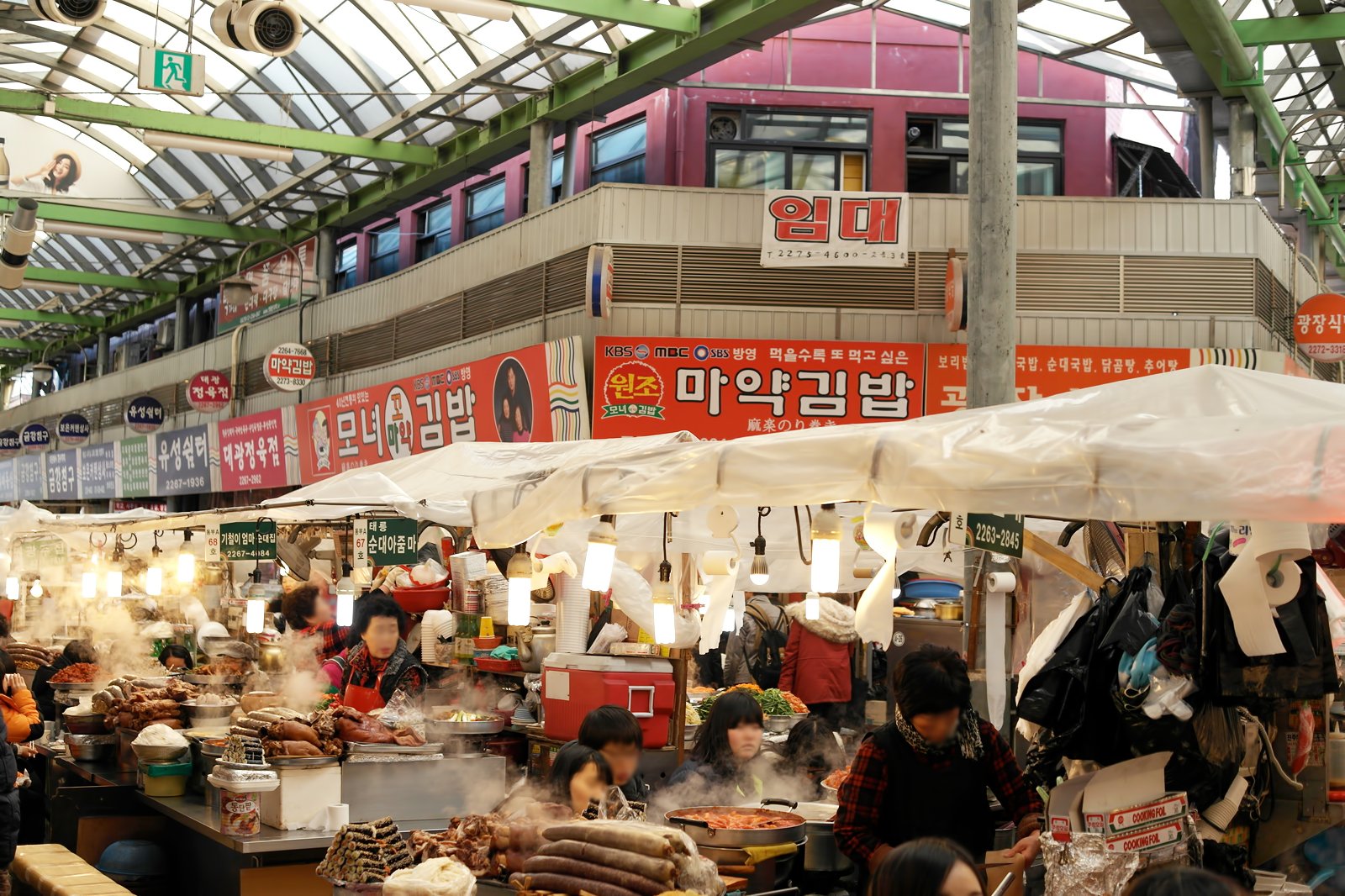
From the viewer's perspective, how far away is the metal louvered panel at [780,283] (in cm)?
1395

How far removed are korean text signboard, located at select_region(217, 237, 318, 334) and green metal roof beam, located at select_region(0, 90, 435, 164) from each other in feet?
14.9

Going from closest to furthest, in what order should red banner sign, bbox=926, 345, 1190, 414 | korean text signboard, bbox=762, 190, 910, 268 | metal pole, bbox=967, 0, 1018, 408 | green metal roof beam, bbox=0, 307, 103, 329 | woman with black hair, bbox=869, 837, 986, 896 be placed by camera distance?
1. woman with black hair, bbox=869, 837, 986, 896
2. metal pole, bbox=967, 0, 1018, 408
3. red banner sign, bbox=926, 345, 1190, 414
4. korean text signboard, bbox=762, 190, 910, 268
5. green metal roof beam, bbox=0, 307, 103, 329

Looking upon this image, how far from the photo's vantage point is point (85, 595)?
595 inches

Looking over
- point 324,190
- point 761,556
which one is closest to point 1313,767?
point 761,556

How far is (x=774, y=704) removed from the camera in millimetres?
10242

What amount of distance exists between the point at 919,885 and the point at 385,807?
3968 mm

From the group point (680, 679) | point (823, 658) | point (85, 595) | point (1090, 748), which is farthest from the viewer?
point (85, 595)

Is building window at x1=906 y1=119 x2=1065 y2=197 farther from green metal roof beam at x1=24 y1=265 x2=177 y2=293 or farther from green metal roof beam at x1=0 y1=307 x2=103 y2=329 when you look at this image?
green metal roof beam at x1=0 y1=307 x2=103 y2=329

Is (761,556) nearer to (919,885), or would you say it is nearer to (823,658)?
(919,885)

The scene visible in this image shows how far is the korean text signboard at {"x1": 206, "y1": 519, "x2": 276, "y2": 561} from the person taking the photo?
9.51 metres

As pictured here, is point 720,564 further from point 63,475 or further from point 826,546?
point 63,475

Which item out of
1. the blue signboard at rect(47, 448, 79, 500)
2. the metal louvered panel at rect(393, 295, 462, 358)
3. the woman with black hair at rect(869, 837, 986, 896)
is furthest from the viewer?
the blue signboard at rect(47, 448, 79, 500)

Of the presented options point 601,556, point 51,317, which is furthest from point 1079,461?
point 51,317

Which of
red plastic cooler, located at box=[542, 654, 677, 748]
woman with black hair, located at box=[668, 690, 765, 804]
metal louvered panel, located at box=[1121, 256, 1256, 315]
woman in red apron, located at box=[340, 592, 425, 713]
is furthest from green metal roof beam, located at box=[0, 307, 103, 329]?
woman with black hair, located at box=[668, 690, 765, 804]
